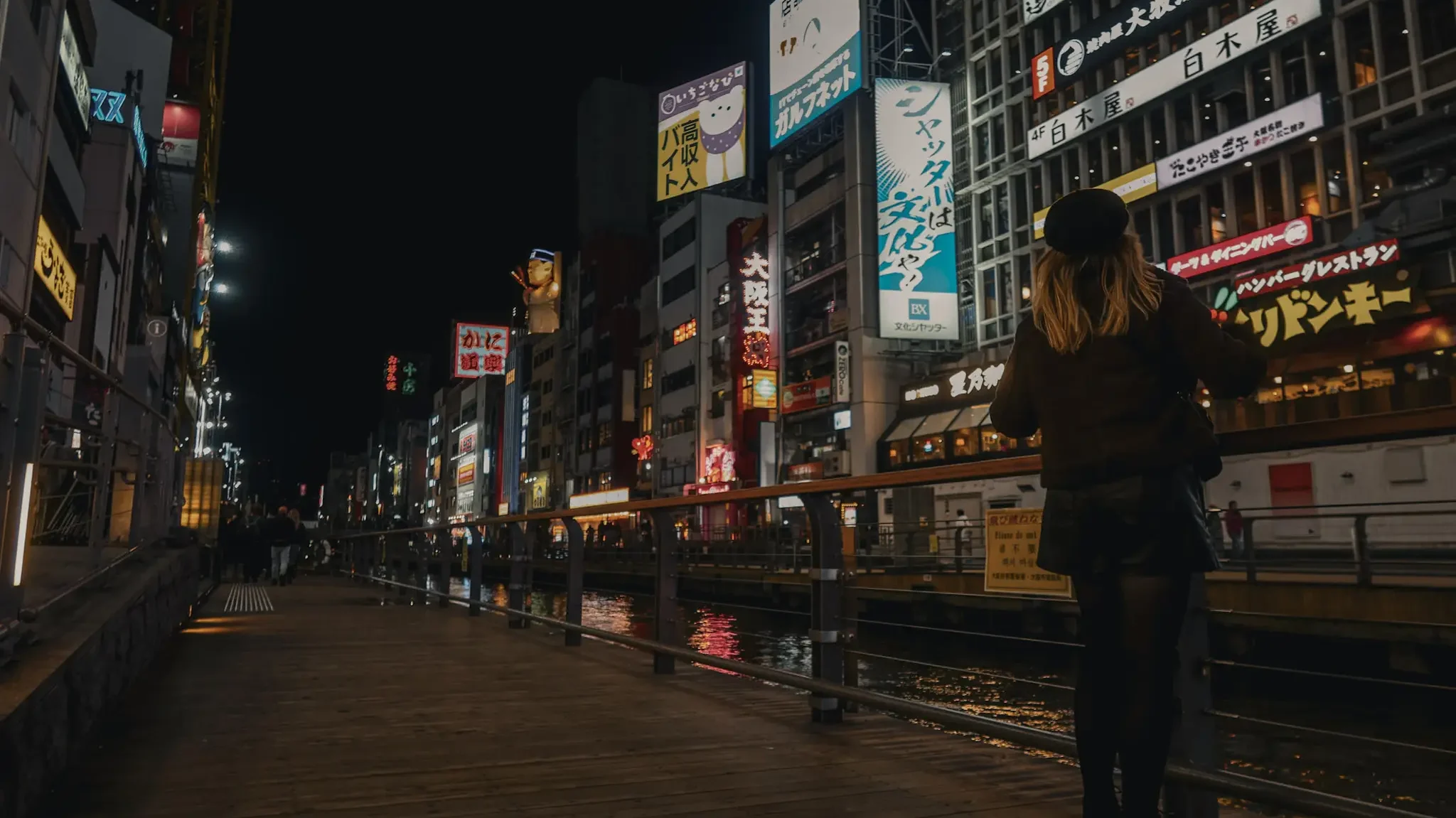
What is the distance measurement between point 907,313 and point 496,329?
66275 mm

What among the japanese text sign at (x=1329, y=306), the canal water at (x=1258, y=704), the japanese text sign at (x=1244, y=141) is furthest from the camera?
the japanese text sign at (x=1244, y=141)

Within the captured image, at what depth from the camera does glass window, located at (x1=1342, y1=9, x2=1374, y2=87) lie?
73.1 feet

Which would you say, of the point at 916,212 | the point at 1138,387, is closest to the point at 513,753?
the point at 1138,387

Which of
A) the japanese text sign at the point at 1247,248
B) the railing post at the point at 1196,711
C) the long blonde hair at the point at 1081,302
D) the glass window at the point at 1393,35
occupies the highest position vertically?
the glass window at the point at 1393,35

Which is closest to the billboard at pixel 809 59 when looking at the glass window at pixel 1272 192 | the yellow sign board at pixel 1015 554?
the glass window at pixel 1272 192

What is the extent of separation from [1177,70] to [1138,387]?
2754 centimetres

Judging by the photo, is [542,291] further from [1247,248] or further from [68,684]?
[68,684]

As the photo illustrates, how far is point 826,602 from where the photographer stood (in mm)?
4359

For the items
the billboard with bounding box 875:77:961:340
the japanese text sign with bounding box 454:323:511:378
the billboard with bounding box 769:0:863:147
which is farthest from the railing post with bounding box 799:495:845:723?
the japanese text sign with bounding box 454:323:511:378

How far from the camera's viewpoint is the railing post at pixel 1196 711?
2666mm

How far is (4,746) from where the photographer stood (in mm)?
2422

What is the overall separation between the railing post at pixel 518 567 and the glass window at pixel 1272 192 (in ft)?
71.9

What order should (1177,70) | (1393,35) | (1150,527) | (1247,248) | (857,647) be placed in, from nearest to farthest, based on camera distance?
1. (1150,527)
2. (857,647)
3. (1393,35)
4. (1247,248)
5. (1177,70)

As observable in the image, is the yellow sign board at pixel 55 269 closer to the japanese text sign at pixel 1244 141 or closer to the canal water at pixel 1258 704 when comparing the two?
the canal water at pixel 1258 704
